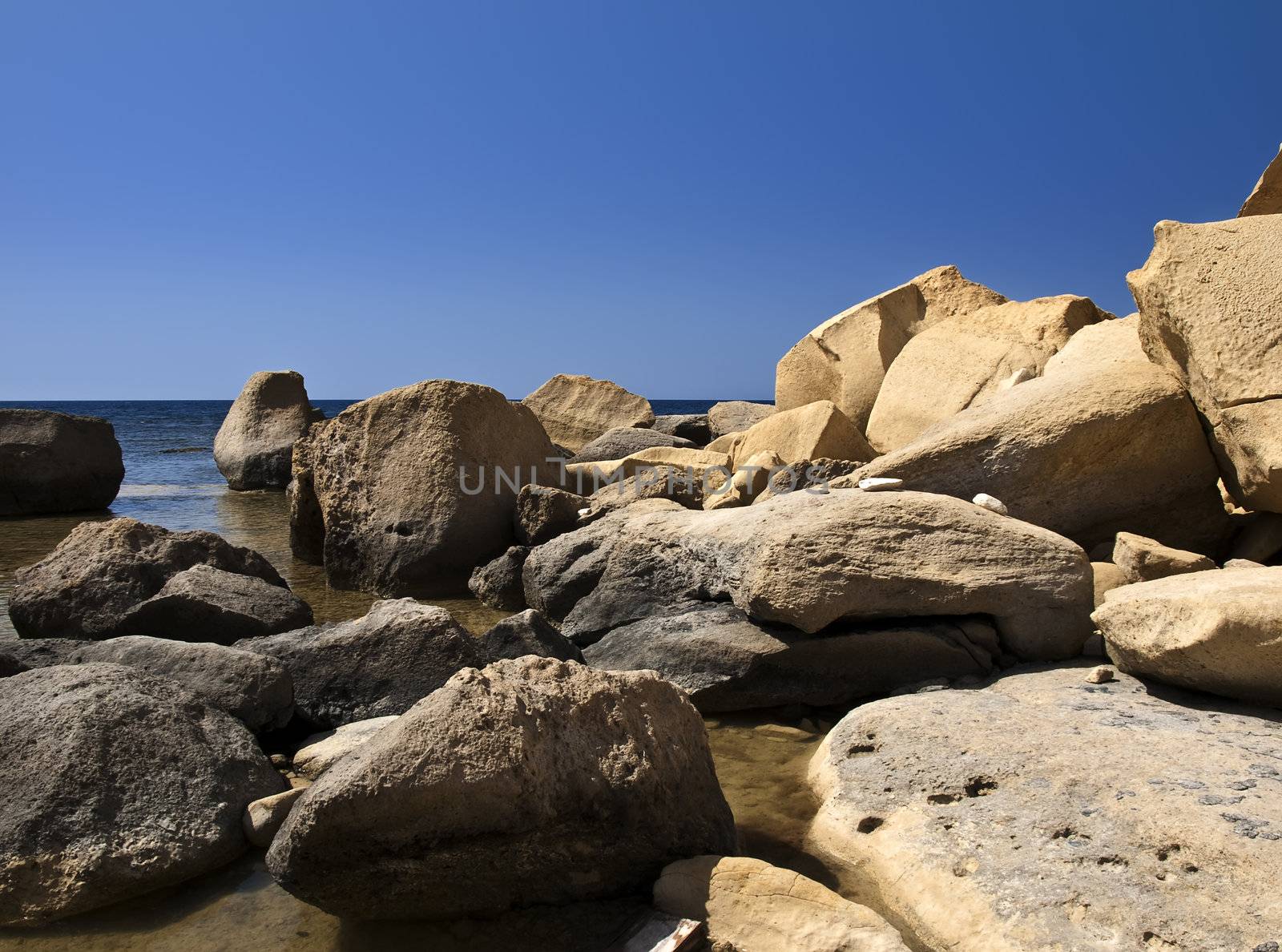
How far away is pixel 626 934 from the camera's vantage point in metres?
2.62

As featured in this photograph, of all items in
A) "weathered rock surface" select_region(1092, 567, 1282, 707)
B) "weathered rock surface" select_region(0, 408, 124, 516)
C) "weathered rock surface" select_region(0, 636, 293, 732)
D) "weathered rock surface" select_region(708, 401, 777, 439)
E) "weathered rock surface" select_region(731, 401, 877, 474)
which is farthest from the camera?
"weathered rock surface" select_region(708, 401, 777, 439)

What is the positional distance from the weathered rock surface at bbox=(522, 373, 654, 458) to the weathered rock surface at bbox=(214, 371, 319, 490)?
4112 mm

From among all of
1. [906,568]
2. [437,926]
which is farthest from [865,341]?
[437,926]

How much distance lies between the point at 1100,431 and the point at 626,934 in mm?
4118

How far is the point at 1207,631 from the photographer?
3.48 metres

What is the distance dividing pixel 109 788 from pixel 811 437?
5600mm

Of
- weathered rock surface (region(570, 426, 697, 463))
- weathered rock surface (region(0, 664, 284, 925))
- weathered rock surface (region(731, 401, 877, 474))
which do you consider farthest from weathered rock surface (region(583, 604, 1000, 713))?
weathered rock surface (region(570, 426, 697, 463))

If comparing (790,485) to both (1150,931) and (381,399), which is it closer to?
(381,399)

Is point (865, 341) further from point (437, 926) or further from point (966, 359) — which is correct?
point (437, 926)

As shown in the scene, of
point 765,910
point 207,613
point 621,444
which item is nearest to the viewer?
point 765,910

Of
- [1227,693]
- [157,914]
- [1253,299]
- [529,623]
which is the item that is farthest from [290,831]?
[1253,299]

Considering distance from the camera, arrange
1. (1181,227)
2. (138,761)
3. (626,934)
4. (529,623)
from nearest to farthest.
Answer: (626,934) < (138,761) < (529,623) < (1181,227)

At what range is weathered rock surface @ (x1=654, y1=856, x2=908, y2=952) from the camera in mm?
2463

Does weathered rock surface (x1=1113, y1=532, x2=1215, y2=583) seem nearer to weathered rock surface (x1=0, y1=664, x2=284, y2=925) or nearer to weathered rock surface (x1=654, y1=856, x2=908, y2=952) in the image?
weathered rock surface (x1=654, y1=856, x2=908, y2=952)
